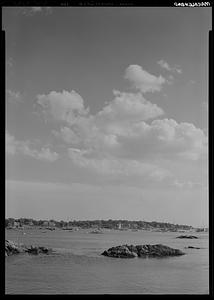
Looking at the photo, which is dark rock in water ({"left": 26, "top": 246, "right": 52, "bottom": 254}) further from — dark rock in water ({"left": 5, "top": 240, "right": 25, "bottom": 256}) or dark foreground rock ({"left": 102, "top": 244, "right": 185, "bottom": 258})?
dark foreground rock ({"left": 102, "top": 244, "right": 185, "bottom": 258})

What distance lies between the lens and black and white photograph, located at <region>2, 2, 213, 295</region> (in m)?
1.77

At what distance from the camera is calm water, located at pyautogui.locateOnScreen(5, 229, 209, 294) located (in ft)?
5.69

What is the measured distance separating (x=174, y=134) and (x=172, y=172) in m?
0.18

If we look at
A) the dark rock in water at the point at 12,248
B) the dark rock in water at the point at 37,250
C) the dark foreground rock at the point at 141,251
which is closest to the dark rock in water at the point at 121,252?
the dark foreground rock at the point at 141,251

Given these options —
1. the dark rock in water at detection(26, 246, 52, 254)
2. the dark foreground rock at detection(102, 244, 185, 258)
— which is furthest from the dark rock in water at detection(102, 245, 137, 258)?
the dark rock in water at detection(26, 246, 52, 254)

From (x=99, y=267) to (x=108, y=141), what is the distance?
1.87ft

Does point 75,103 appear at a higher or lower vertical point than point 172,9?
lower

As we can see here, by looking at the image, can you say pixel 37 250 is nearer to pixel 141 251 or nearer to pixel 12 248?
pixel 12 248

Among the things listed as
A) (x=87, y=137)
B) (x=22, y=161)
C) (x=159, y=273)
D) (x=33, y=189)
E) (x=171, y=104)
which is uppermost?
(x=171, y=104)

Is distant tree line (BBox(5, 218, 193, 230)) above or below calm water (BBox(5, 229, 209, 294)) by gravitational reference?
above

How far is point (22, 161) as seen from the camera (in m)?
1.80
